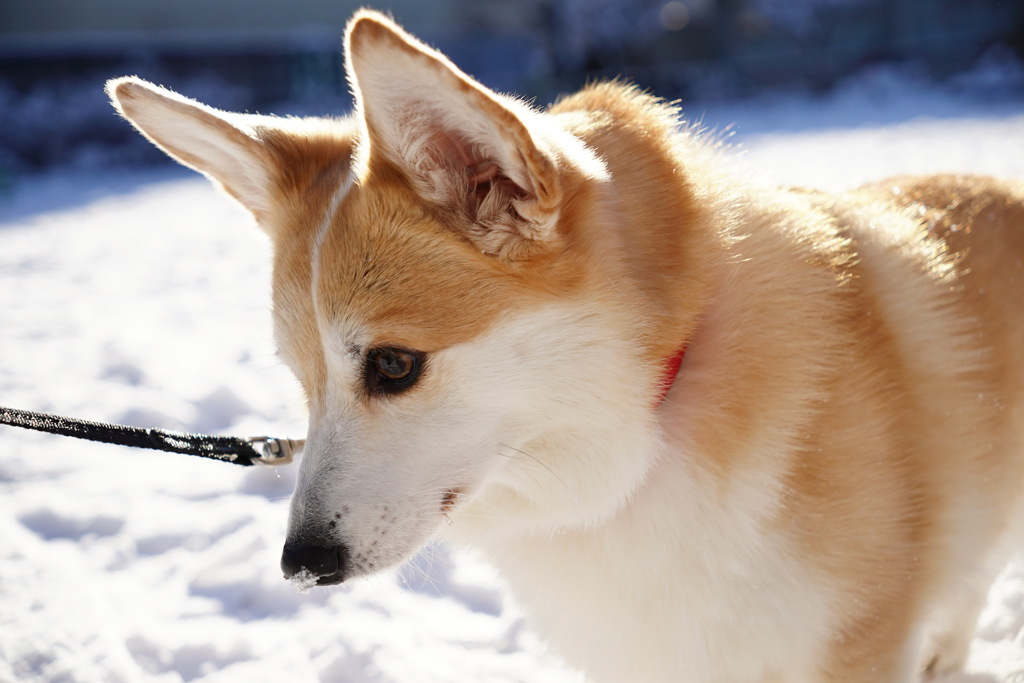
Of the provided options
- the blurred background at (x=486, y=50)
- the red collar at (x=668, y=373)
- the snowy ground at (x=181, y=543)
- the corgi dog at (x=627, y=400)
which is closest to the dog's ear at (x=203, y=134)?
the corgi dog at (x=627, y=400)

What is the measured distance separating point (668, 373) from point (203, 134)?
1178 millimetres

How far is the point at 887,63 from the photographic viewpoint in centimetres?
1236

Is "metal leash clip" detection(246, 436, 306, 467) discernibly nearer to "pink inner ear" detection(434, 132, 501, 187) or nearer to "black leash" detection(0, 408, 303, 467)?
"black leash" detection(0, 408, 303, 467)

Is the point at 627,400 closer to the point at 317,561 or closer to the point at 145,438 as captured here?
the point at 317,561

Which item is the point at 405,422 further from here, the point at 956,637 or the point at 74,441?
the point at 74,441

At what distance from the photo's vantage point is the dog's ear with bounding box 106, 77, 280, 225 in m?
1.57

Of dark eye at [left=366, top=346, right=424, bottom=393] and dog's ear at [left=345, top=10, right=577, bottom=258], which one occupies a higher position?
dog's ear at [left=345, top=10, right=577, bottom=258]

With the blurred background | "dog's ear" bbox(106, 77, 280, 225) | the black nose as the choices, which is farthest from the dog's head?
the blurred background

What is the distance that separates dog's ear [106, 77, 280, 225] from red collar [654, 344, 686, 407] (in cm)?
104

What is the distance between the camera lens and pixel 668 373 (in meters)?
1.48

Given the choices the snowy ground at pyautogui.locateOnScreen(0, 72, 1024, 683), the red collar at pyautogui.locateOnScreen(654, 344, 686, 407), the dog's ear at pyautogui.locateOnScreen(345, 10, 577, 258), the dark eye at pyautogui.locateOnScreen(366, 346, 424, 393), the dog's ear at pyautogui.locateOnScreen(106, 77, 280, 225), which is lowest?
the snowy ground at pyautogui.locateOnScreen(0, 72, 1024, 683)

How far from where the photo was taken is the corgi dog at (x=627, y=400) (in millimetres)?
1413

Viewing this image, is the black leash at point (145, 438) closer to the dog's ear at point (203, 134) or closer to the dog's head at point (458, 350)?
the dog's head at point (458, 350)

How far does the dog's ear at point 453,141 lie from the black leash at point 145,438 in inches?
31.6
